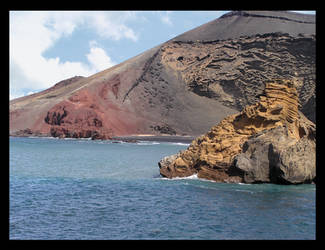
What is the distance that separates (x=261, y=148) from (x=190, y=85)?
281 feet

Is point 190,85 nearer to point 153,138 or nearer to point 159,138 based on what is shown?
point 159,138

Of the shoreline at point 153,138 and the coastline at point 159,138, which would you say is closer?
the shoreline at point 153,138

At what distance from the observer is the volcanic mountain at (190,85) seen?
313 feet

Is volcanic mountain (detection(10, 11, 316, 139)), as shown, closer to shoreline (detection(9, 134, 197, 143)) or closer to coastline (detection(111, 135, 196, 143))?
shoreline (detection(9, 134, 197, 143))

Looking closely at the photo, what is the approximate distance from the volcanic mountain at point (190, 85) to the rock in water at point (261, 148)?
68226mm

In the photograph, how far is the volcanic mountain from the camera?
95.2 meters

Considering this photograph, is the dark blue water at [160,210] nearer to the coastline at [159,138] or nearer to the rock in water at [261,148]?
the rock in water at [261,148]

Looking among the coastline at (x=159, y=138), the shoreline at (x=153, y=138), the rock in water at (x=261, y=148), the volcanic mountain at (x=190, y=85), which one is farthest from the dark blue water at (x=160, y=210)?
the volcanic mountain at (x=190, y=85)

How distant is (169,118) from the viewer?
322 ft

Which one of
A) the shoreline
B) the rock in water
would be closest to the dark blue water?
the rock in water

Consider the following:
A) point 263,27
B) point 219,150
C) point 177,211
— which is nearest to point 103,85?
point 263,27

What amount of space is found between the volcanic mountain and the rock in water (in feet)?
224
